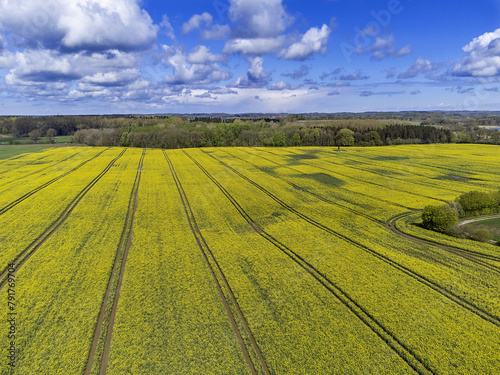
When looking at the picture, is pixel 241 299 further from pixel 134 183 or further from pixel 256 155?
pixel 256 155

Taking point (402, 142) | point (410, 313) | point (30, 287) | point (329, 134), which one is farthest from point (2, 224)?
point (402, 142)

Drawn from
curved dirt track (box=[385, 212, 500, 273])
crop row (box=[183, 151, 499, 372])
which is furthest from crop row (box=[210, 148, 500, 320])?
curved dirt track (box=[385, 212, 500, 273])

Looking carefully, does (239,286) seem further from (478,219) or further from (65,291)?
(478,219)

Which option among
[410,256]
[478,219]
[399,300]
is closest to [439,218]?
[410,256]

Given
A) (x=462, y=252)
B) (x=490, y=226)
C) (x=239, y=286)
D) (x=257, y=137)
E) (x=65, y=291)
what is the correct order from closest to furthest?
(x=65, y=291) < (x=239, y=286) < (x=462, y=252) < (x=490, y=226) < (x=257, y=137)

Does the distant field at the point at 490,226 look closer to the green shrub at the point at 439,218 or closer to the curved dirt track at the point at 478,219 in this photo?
the curved dirt track at the point at 478,219
